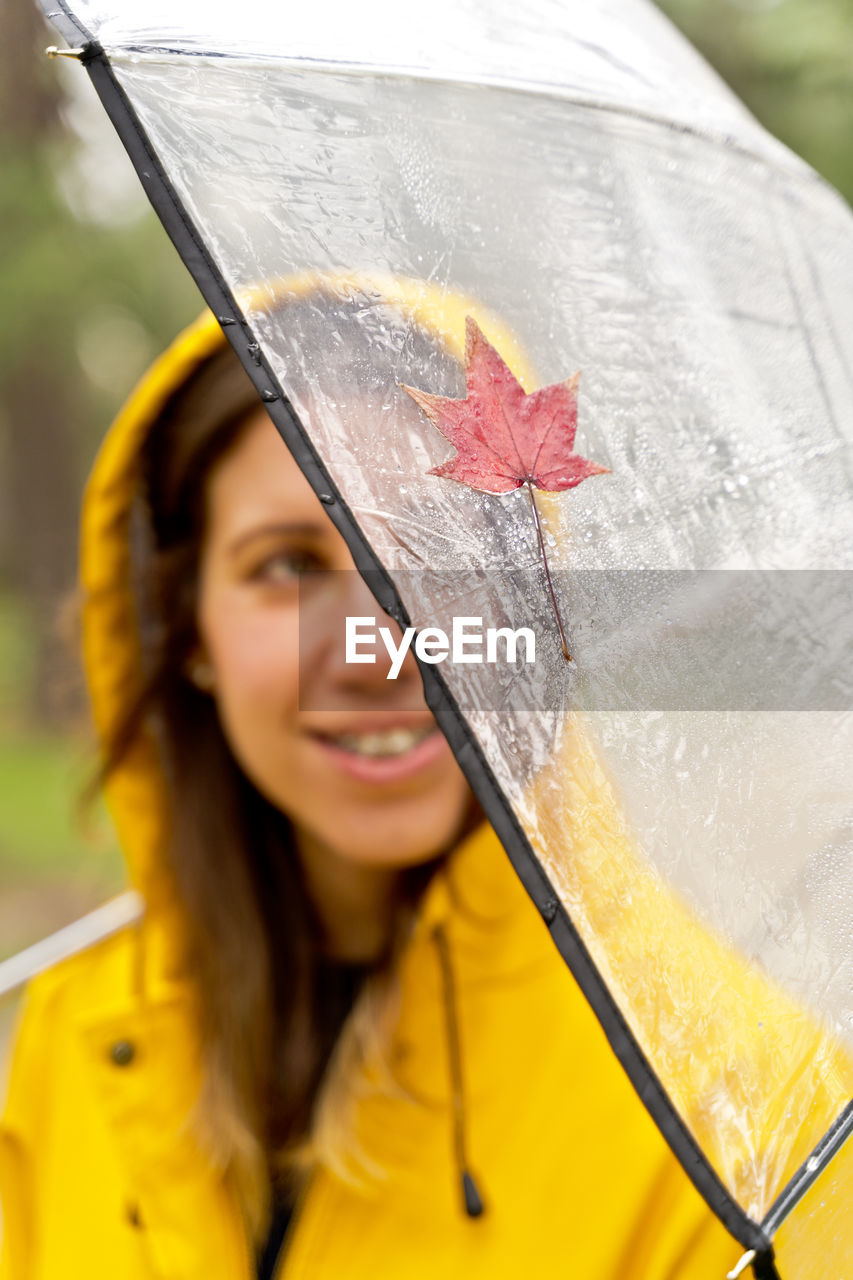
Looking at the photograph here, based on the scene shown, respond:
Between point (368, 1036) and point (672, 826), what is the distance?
965mm

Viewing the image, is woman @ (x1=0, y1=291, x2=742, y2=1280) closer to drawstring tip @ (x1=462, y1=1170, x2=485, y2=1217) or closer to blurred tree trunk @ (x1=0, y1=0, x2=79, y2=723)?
drawstring tip @ (x1=462, y1=1170, x2=485, y2=1217)

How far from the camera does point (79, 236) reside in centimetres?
757

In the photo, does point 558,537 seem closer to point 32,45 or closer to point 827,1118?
point 827,1118

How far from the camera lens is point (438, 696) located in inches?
26.7

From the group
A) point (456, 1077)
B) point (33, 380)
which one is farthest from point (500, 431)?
point (33, 380)

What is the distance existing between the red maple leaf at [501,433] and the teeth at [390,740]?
0.77m

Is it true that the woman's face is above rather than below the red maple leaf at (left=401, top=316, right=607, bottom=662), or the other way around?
below

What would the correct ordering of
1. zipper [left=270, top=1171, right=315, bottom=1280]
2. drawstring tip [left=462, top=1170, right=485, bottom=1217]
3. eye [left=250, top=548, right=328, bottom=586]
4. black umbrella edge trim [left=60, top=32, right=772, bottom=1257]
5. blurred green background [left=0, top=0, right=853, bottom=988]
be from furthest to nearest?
blurred green background [left=0, top=0, right=853, bottom=988], eye [left=250, top=548, right=328, bottom=586], zipper [left=270, top=1171, right=315, bottom=1280], drawstring tip [left=462, top=1170, right=485, bottom=1217], black umbrella edge trim [left=60, top=32, right=772, bottom=1257]

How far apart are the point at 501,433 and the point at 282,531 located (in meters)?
0.86

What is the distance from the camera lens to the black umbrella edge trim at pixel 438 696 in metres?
0.67

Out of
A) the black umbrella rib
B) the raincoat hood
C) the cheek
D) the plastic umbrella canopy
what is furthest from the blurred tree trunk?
the black umbrella rib

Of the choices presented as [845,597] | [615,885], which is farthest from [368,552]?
[845,597]

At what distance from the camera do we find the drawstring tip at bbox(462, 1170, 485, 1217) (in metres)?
1.35

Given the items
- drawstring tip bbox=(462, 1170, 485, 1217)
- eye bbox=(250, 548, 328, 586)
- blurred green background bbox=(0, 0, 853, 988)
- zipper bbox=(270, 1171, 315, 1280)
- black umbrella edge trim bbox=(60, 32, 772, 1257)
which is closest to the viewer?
black umbrella edge trim bbox=(60, 32, 772, 1257)
